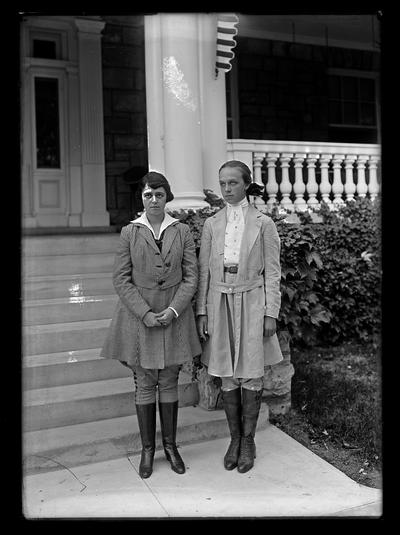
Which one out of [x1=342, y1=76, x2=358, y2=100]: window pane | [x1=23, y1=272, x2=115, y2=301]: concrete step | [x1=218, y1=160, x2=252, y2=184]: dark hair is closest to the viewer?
[x1=218, y1=160, x2=252, y2=184]: dark hair

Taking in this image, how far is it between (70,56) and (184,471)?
20.7 feet

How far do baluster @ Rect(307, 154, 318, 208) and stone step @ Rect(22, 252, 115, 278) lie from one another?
7.87ft

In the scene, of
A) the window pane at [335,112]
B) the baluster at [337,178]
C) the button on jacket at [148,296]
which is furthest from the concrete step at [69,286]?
the window pane at [335,112]

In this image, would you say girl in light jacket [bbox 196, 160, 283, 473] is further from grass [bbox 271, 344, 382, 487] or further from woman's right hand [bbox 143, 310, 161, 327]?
grass [bbox 271, 344, 382, 487]

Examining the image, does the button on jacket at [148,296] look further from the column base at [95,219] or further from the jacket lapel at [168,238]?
the column base at [95,219]

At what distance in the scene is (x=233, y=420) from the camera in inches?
123

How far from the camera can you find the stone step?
5258mm

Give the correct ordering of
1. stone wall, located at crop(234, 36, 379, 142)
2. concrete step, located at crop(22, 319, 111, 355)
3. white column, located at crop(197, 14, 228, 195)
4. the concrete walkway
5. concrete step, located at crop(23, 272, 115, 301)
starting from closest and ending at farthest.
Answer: the concrete walkway → concrete step, located at crop(22, 319, 111, 355) → concrete step, located at crop(23, 272, 115, 301) → white column, located at crop(197, 14, 228, 195) → stone wall, located at crop(234, 36, 379, 142)

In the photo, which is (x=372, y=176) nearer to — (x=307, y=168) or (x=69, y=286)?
(x=307, y=168)

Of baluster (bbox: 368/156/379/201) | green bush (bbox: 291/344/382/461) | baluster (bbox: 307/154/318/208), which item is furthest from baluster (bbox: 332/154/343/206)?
green bush (bbox: 291/344/382/461)
